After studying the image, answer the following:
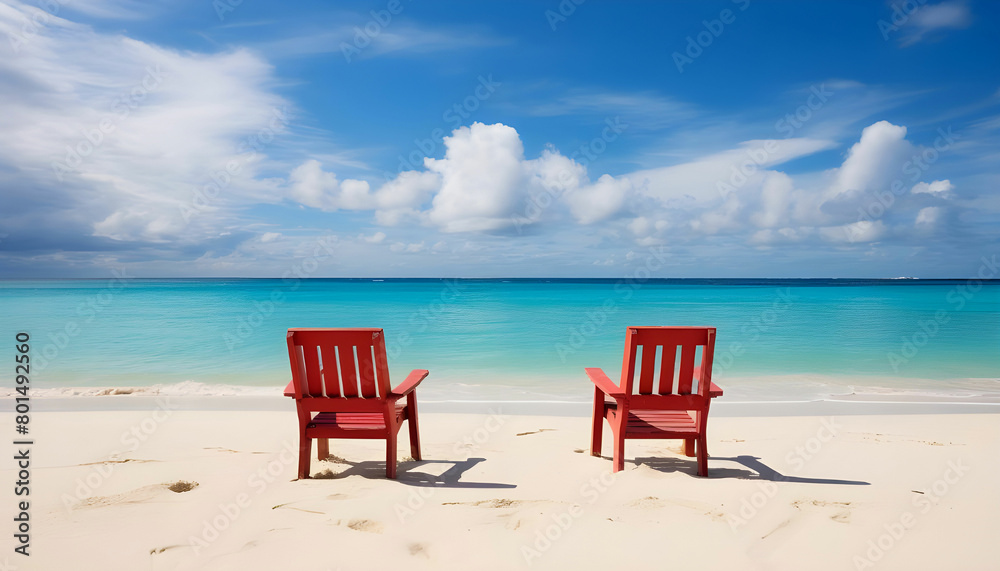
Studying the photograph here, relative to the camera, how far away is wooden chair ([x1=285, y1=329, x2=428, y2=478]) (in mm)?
3811

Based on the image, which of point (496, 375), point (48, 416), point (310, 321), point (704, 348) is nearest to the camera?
point (704, 348)

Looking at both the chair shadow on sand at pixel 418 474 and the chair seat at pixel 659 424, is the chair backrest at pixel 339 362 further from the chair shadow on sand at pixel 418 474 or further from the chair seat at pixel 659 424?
the chair seat at pixel 659 424

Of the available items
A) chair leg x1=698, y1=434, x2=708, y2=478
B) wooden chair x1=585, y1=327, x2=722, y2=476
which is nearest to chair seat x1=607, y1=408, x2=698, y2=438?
wooden chair x1=585, y1=327, x2=722, y2=476

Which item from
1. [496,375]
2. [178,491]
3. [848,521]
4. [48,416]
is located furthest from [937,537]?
[48,416]

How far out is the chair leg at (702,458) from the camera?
4.16m

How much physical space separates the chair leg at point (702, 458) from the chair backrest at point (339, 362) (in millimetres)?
2725

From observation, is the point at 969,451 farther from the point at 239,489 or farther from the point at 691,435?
the point at 239,489

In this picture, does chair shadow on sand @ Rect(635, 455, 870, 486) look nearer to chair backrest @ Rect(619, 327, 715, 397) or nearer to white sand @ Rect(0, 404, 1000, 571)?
white sand @ Rect(0, 404, 1000, 571)

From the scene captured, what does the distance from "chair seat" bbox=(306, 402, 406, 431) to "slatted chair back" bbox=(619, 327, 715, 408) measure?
6.82 ft

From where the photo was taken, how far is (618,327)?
787 inches

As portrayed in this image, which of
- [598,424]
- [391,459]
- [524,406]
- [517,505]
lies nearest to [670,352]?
[598,424]

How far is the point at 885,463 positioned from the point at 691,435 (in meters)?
1.97

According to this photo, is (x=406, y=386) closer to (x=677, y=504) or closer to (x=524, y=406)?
(x=677, y=504)

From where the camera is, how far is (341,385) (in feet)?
13.0
